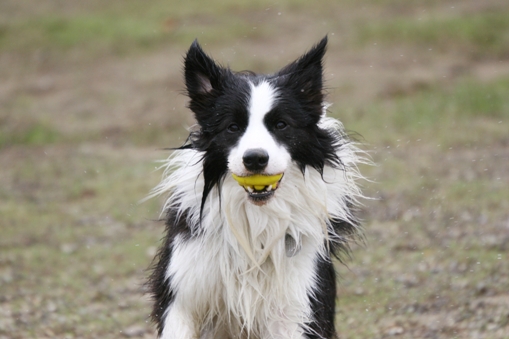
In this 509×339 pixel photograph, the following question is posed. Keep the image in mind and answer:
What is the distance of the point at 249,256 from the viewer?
527cm

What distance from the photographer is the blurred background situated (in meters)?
8.38

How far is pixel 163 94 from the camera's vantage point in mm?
19719

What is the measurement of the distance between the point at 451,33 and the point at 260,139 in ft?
61.3

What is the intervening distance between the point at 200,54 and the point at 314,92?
2.67 feet

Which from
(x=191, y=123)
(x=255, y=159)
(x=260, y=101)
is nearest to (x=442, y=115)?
(x=191, y=123)

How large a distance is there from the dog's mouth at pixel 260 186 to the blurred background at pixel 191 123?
102cm

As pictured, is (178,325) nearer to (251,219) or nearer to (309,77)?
(251,219)

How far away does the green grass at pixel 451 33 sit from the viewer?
2169 centimetres

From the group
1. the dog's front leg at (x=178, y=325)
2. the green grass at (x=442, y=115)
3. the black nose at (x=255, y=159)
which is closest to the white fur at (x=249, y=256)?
the dog's front leg at (x=178, y=325)

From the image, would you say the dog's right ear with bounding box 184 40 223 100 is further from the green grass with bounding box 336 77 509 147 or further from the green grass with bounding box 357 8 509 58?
the green grass with bounding box 357 8 509 58

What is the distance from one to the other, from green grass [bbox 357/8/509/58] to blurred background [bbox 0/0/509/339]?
6 cm

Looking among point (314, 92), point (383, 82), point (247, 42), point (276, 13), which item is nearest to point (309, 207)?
point (314, 92)

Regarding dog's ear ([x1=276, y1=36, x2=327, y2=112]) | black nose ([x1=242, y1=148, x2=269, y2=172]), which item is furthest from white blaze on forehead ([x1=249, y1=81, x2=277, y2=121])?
black nose ([x1=242, y1=148, x2=269, y2=172])

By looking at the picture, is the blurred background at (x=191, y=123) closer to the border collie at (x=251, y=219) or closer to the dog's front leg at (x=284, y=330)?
the border collie at (x=251, y=219)
